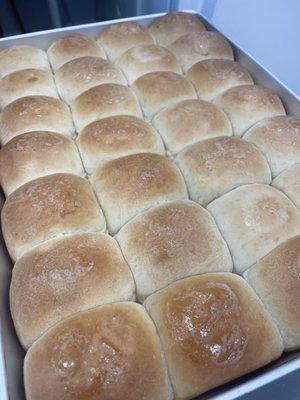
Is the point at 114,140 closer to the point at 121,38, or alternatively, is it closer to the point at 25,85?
the point at 25,85

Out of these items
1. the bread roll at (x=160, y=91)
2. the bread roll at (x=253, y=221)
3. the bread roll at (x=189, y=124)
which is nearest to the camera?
the bread roll at (x=253, y=221)

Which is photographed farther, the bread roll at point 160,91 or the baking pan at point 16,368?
the bread roll at point 160,91

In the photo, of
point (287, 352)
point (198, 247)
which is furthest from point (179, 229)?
point (287, 352)

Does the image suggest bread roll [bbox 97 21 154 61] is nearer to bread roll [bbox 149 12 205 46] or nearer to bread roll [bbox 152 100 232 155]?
bread roll [bbox 149 12 205 46]

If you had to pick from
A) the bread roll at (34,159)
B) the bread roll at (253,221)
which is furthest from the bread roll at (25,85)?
the bread roll at (253,221)

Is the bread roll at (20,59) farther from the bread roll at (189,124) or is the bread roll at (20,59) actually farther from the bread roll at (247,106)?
the bread roll at (247,106)

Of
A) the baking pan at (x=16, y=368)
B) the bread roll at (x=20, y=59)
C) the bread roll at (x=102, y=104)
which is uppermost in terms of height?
the bread roll at (x=20, y=59)
